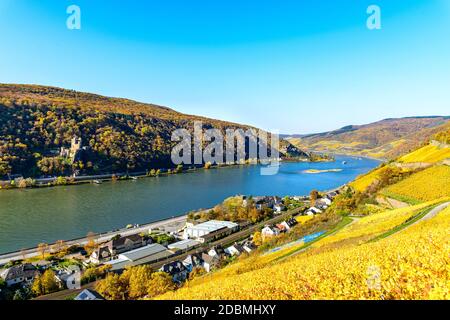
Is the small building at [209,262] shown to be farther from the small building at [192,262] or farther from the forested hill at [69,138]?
the forested hill at [69,138]

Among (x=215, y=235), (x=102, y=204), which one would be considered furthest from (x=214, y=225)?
(x=102, y=204)

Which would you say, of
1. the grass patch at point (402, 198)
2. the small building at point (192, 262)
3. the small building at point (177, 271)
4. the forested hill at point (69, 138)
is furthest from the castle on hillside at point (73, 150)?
the grass patch at point (402, 198)

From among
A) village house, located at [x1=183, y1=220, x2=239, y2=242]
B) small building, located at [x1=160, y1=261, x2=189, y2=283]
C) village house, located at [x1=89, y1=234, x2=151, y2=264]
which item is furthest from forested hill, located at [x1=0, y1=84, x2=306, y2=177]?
small building, located at [x1=160, y1=261, x2=189, y2=283]

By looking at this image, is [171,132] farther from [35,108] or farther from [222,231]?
[222,231]

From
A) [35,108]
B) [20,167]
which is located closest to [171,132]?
[35,108]

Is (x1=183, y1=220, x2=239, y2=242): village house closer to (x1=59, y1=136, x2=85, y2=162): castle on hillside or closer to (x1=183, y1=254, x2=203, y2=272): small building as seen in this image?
(x1=183, y1=254, x2=203, y2=272): small building

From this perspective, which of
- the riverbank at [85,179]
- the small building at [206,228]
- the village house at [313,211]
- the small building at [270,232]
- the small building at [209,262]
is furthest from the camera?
the riverbank at [85,179]
